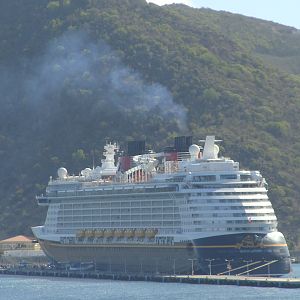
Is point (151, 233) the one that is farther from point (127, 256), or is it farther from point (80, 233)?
point (80, 233)

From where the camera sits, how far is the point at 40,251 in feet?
633

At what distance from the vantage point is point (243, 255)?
149000mm

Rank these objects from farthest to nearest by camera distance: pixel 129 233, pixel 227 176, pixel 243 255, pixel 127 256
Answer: pixel 129 233
pixel 127 256
pixel 227 176
pixel 243 255

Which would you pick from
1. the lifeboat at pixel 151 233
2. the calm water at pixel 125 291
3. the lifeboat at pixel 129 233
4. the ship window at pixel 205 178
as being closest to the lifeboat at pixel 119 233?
the lifeboat at pixel 129 233

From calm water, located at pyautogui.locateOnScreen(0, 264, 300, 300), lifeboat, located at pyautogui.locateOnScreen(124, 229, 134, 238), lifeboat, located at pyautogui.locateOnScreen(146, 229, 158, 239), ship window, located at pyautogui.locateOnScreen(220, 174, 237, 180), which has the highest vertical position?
ship window, located at pyautogui.locateOnScreen(220, 174, 237, 180)

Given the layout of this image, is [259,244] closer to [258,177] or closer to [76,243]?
[258,177]

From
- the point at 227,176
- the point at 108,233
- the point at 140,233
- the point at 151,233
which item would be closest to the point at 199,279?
the point at 227,176

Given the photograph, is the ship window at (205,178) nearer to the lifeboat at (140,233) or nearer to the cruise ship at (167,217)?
the cruise ship at (167,217)

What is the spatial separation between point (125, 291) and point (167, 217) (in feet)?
60.5

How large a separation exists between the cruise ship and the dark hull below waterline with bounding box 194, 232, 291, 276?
0.10 metres

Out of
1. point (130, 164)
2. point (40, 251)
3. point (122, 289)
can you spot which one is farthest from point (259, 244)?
point (40, 251)

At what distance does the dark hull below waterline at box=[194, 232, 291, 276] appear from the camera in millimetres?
149000

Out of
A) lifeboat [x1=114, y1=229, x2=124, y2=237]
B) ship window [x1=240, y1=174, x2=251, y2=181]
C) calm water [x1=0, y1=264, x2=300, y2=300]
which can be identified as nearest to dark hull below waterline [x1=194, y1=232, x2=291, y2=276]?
calm water [x1=0, y1=264, x2=300, y2=300]

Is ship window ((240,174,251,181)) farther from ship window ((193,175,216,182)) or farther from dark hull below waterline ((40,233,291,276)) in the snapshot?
dark hull below waterline ((40,233,291,276))
